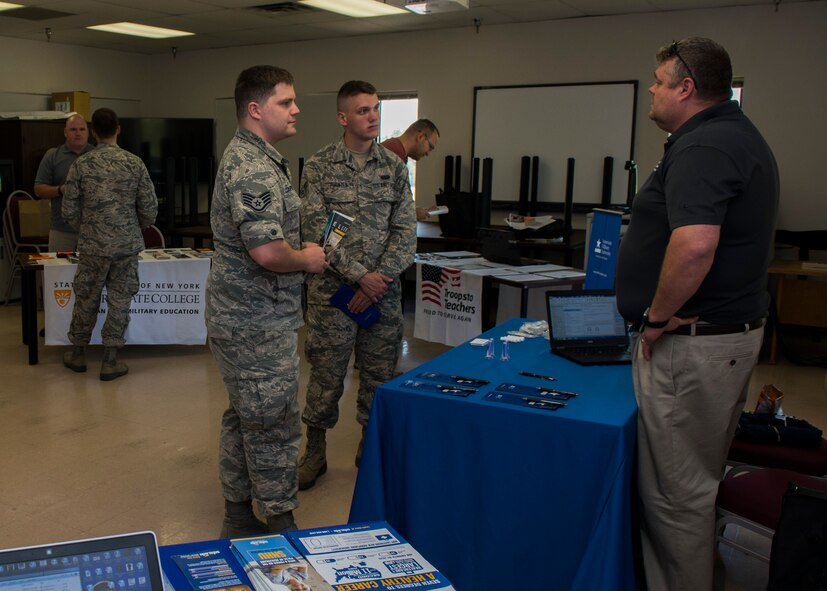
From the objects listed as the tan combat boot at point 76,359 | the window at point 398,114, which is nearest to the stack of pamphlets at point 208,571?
the tan combat boot at point 76,359

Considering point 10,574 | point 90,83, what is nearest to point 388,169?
point 10,574

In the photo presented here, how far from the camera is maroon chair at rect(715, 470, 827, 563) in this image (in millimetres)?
2238

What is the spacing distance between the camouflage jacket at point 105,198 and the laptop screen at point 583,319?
320cm

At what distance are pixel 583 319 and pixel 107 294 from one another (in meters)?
3.53

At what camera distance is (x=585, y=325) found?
9.70 feet

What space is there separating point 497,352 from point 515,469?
0.73m

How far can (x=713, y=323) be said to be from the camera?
2.19 m

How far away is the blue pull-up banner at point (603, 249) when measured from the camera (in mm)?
3736

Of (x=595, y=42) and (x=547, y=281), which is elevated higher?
(x=595, y=42)

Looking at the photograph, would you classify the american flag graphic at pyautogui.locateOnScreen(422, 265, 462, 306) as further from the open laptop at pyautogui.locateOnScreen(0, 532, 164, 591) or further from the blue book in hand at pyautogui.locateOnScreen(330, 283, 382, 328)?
the open laptop at pyautogui.locateOnScreen(0, 532, 164, 591)

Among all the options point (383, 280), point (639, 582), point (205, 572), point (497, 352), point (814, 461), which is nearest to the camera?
point (205, 572)

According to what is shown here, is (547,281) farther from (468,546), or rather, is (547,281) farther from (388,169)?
(468,546)

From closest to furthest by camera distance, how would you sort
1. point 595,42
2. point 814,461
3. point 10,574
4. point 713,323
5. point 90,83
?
point 10,574 → point 713,323 → point 814,461 → point 595,42 → point 90,83

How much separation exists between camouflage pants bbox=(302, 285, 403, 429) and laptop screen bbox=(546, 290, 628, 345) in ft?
2.57
